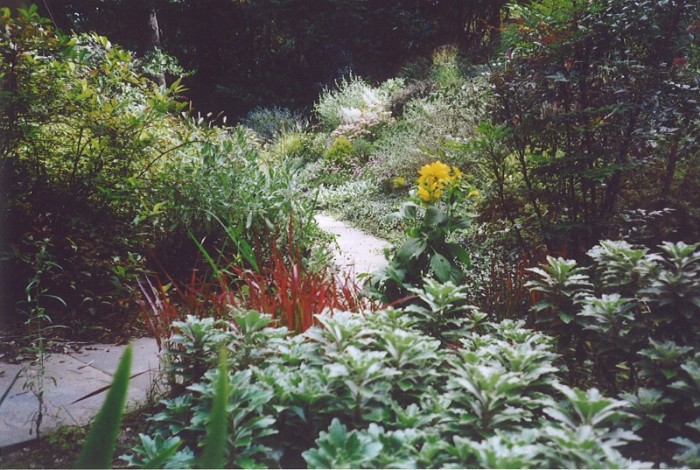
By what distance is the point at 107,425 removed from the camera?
18.7 inches

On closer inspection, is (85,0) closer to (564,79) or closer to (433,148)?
(433,148)

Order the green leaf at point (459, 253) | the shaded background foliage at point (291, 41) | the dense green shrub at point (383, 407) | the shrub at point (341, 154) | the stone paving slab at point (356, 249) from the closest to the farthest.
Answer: the dense green shrub at point (383, 407)
the green leaf at point (459, 253)
the stone paving slab at point (356, 249)
the shrub at point (341, 154)
the shaded background foliage at point (291, 41)

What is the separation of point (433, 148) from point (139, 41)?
9.24 meters

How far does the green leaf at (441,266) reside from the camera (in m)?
2.63

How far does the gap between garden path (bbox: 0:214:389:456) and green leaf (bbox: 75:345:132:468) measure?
52.4 inches

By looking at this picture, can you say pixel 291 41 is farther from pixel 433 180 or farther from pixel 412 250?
pixel 412 250

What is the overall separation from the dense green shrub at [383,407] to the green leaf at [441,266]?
714 millimetres

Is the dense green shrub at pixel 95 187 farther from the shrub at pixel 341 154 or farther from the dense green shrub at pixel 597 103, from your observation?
the shrub at pixel 341 154

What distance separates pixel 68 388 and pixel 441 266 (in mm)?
1817

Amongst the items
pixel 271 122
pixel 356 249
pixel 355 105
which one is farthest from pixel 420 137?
pixel 271 122

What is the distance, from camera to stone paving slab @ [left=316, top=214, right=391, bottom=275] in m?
4.43

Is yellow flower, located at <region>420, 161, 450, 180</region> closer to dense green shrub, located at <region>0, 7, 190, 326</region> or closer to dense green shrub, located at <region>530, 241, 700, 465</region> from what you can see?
dense green shrub, located at <region>530, 241, 700, 465</region>

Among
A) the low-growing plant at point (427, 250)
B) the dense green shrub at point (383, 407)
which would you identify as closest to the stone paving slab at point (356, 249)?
the low-growing plant at point (427, 250)

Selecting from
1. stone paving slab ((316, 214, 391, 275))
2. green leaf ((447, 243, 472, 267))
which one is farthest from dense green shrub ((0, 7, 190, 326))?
green leaf ((447, 243, 472, 267))
